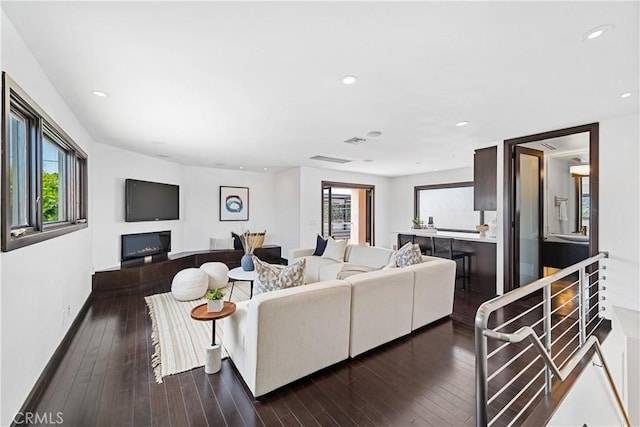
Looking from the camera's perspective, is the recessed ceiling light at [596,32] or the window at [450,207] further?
the window at [450,207]

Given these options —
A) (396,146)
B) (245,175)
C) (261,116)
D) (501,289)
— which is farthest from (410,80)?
(245,175)

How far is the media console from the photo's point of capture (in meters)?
4.36

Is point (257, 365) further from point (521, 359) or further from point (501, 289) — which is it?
point (501, 289)

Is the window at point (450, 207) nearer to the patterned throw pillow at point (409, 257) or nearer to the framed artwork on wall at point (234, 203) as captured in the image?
the patterned throw pillow at point (409, 257)

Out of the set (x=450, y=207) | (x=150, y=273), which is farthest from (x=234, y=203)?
(x=450, y=207)

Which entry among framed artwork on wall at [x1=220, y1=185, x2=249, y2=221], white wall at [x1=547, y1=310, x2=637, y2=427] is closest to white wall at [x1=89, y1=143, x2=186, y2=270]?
framed artwork on wall at [x1=220, y1=185, x2=249, y2=221]

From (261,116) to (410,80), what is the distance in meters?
1.66

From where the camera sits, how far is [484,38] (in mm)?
1701

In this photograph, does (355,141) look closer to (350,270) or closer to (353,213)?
(350,270)

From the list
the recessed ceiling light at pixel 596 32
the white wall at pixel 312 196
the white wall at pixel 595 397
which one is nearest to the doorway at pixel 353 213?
the white wall at pixel 312 196

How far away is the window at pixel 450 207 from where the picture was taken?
22.6ft

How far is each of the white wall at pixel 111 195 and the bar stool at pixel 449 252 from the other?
18.3 ft

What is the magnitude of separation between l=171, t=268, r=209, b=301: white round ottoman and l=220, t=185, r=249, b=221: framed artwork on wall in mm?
2862

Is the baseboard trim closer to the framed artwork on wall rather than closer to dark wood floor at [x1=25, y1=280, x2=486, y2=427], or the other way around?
dark wood floor at [x1=25, y1=280, x2=486, y2=427]
